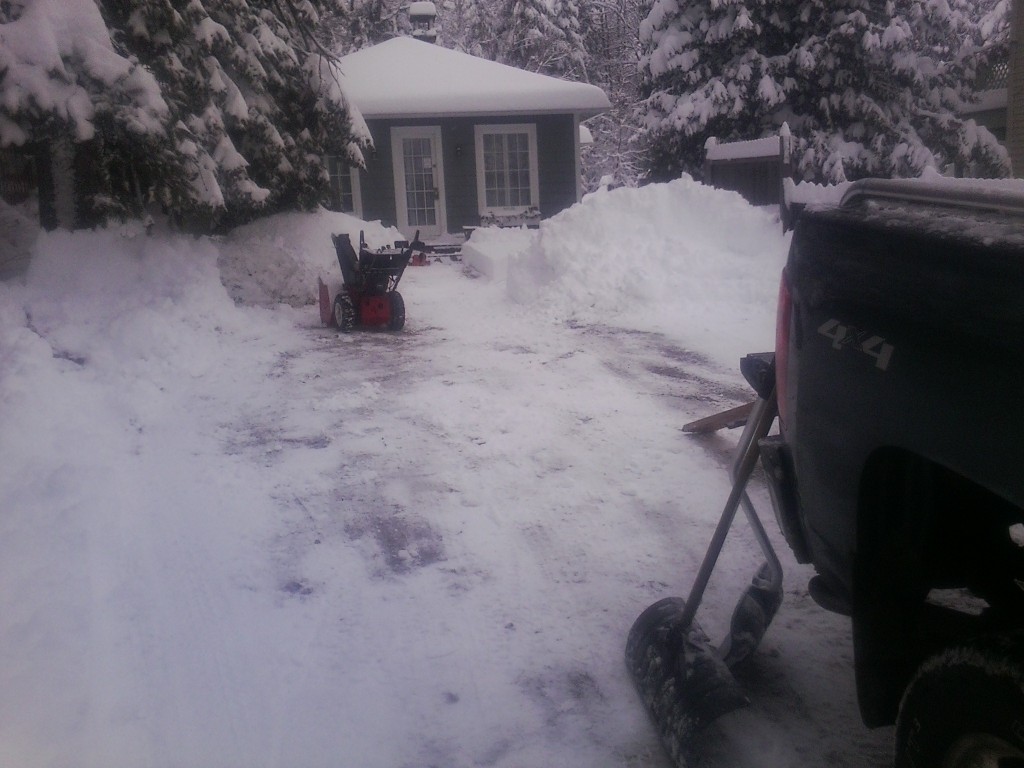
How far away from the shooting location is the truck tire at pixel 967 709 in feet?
6.09

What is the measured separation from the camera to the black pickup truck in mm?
1868

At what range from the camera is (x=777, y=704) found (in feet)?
10.7

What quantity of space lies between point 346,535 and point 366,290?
5959mm

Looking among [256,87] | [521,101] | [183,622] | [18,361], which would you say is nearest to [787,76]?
[521,101]

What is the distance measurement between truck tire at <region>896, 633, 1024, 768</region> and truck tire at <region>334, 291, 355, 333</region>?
8.94m

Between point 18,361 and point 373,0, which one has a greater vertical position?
point 373,0

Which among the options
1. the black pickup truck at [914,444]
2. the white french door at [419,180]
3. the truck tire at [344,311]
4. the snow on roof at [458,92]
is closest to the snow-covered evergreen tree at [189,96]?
the truck tire at [344,311]

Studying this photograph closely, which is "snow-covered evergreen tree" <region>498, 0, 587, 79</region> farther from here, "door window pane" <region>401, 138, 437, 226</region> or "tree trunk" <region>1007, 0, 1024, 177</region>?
"tree trunk" <region>1007, 0, 1024, 177</region>

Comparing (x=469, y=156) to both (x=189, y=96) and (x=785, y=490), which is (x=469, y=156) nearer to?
(x=189, y=96)

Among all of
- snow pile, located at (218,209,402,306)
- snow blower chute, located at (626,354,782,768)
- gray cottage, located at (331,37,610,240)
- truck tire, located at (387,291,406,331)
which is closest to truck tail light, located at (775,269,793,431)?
snow blower chute, located at (626,354,782,768)

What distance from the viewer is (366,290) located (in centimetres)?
1041

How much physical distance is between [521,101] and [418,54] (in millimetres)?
4390

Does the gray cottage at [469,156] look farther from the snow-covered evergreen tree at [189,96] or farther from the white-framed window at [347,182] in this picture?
the snow-covered evergreen tree at [189,96]

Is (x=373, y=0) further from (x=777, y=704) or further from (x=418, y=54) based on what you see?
(x=777, y=704)
